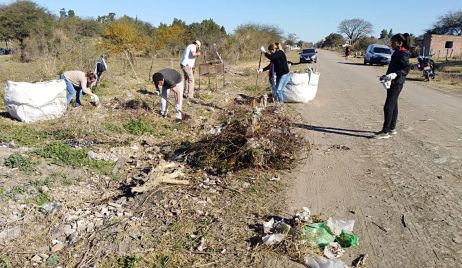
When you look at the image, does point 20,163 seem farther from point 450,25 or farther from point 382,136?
point 450,25

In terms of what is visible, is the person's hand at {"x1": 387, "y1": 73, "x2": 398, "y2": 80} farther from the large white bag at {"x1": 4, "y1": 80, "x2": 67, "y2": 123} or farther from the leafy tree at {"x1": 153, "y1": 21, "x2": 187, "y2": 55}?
the leafy tree at {"x1": 153, "y1": 21, "x2": 187, "y2": 55}

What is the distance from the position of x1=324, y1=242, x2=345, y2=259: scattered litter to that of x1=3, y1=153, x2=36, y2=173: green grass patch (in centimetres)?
379

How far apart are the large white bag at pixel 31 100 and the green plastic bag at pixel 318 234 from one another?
619cm

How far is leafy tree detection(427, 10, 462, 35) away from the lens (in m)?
70.5

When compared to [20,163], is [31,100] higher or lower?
higher

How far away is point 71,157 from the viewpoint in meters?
5.68

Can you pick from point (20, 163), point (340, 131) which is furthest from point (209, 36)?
point (20, 163)

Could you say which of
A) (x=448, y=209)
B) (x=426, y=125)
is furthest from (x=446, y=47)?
(x=448, y=209)

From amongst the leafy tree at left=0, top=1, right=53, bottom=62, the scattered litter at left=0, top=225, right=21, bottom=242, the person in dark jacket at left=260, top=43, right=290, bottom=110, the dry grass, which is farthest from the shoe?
the leafy tree at left=0, top=1, right=53, bottom=62

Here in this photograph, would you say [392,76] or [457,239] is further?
[392,76]

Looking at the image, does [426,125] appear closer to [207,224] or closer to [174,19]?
[207,224]

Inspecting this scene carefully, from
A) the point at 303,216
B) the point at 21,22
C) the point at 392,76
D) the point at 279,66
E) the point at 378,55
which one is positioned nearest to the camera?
the point at 303,216

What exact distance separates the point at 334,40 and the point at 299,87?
9473 centimetres

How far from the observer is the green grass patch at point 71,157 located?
551 cm
